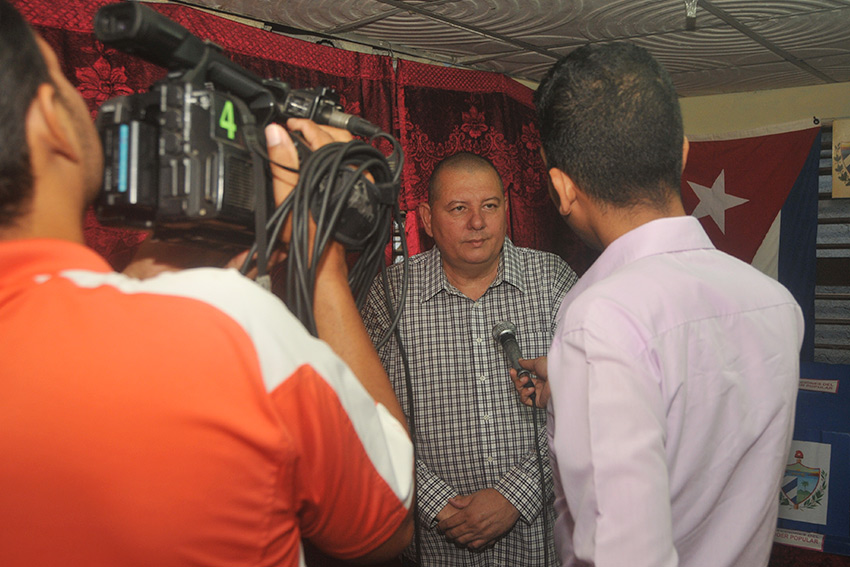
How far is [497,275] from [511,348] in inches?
19.3

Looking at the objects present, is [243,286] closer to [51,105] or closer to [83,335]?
[83,335]

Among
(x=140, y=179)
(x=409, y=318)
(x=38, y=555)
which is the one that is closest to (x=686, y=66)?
(x=409, y=318)

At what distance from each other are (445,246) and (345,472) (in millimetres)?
1540

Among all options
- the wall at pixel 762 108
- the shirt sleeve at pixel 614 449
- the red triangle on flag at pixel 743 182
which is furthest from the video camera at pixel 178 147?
the wall at pixel 762 108

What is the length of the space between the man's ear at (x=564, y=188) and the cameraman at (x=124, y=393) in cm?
63

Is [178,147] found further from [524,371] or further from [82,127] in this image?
[524,371]

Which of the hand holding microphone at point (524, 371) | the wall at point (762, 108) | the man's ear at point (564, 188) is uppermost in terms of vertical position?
the wall at point (762, 108)

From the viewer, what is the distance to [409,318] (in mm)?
2057

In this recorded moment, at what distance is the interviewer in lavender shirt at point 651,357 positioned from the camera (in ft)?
2.60

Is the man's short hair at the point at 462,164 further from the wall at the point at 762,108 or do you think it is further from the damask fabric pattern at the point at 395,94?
the wall at the point at 762,108

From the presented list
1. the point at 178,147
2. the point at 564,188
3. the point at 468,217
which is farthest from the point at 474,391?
the point at 178,147

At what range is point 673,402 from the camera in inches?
33.8

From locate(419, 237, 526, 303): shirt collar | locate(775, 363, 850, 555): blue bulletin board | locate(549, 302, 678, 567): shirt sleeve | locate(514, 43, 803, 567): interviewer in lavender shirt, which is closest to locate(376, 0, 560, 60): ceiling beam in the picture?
locate(419, 237, 526, 303): shirt collar

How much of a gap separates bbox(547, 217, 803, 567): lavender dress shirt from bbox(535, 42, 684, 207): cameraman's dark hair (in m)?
0.08
